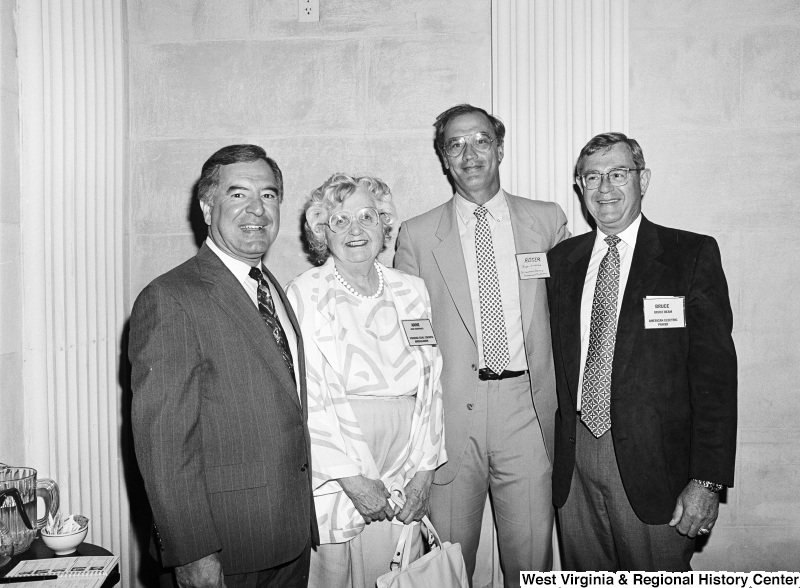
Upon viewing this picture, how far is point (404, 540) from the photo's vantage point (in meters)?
2.28

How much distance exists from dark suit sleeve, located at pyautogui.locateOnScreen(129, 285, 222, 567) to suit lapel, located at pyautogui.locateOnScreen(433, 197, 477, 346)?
1.37 m

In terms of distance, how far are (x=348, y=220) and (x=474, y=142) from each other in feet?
2.88

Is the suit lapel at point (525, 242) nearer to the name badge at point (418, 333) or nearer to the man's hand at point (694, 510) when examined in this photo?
the name badge at point (418, 333)

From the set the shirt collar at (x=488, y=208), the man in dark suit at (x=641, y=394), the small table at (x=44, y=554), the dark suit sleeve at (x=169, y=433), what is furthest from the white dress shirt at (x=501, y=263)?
the small table at (x=44, y=554)

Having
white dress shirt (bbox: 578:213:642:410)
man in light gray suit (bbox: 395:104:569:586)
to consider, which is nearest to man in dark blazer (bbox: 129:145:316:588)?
man in light gray suit (bbox: 395:104:569:586)

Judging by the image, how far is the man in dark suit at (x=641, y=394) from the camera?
240 centimetres

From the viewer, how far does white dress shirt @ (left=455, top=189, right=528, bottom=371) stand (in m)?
2.88

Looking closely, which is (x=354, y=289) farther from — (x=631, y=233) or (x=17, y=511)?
(x=17, y=511)

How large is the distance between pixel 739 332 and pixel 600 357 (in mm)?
1543

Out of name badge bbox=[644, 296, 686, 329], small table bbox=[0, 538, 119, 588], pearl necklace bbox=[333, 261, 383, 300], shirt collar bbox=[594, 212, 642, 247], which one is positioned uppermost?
shirt collar bbox=[594, 212, 642, 247]

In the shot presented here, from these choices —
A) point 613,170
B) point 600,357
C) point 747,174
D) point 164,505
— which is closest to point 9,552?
point 164,505

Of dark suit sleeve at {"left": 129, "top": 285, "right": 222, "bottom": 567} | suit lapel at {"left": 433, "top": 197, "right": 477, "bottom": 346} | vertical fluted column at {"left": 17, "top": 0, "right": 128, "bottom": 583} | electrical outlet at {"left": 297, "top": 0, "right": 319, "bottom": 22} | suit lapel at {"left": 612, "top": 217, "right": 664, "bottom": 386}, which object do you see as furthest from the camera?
electrical outlet at {"left": 297, "top": 0, "right": 319, "bottom": 22}

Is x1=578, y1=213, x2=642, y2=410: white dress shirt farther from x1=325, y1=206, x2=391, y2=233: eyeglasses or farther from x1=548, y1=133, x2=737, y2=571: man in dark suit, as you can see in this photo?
x1=325, y1=206, x2=391, y2=233: eyeglasses

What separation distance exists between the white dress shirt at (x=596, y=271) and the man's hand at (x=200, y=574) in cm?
155
